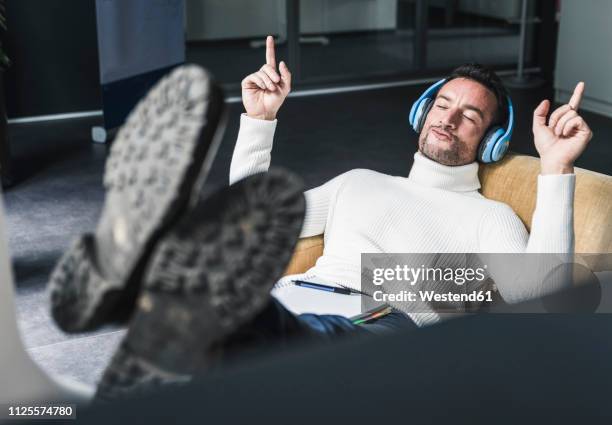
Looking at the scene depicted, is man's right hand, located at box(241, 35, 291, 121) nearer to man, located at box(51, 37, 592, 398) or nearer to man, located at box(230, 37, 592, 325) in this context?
man, located at box(230, 37, 592, 325)

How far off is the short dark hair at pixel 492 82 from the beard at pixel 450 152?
0.33 feet

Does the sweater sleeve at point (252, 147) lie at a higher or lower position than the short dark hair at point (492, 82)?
lower

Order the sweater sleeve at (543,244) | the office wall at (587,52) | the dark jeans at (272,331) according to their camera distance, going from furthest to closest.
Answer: the office wall at (587,52) < the sweater sleeve at (543,244) < the dark jeans at (272,331)

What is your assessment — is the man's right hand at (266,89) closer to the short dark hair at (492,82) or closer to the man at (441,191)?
the man at (441,191)

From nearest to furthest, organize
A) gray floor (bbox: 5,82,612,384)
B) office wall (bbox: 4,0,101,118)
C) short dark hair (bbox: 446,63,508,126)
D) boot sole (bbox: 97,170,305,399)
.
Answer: boot sole (bbox: 97,170,305,399) < short dark hair (bbox: 446,63,508,126) < gray floor (bbox: 5,82,612,384) < office wall (bbox: 4,0,101,118)

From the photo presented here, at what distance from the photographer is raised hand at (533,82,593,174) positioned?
5.09ft

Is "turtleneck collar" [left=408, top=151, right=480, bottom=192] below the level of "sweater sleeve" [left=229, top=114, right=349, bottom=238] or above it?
below

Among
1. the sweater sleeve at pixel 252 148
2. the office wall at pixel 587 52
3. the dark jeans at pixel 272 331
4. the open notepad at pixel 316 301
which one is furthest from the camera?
the office wall at pixel 587 52

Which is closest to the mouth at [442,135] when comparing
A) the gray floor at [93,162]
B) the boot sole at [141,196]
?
the gray floor at [93,162]

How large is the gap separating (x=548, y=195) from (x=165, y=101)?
1.02 m

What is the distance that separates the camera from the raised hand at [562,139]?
1551mm

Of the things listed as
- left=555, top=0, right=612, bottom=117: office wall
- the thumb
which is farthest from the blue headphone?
left=555, top=0, right=612, bottom=117: office wall

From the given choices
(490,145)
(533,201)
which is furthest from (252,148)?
(533,201)

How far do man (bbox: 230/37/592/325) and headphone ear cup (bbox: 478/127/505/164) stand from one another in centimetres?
1
